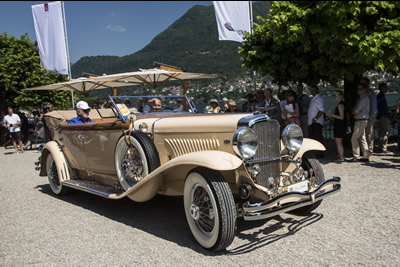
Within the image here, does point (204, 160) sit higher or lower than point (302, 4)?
lower

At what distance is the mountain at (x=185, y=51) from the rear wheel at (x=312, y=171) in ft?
96.3

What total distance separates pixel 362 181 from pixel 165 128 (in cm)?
379

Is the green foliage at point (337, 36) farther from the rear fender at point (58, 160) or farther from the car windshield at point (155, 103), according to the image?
the rear fender at point (58, 160)

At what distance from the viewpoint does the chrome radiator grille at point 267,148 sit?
360 cm

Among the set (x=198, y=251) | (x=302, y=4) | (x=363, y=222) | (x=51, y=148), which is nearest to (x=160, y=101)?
(x=51, y=148)

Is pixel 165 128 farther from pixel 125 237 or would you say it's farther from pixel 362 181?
pixel 362 181

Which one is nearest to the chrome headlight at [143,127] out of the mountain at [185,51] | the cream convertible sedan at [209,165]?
the cream convertible sedan at [209,165]

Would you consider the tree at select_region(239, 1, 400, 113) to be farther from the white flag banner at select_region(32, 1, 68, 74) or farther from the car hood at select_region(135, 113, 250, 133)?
the white flag banner at select_region(32, 1, 68, 74)

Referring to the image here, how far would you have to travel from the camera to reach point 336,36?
7.36m

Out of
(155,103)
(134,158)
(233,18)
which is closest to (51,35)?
(233,18)

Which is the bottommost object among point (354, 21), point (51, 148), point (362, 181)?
point (362, 181)

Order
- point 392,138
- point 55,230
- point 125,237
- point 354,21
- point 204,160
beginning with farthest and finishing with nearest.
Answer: point 392,138 < point 354,21 < point 55,230 < point 125,237 < point 204,160

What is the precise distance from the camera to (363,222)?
393 centimetres

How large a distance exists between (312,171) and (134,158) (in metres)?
2.23
